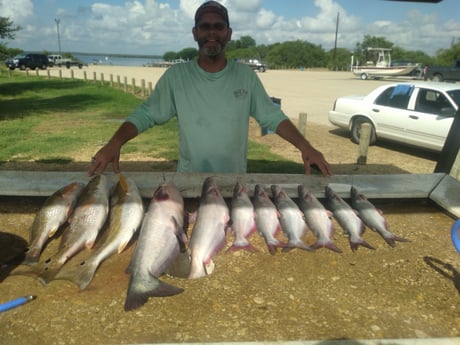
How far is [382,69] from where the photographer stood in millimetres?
44188

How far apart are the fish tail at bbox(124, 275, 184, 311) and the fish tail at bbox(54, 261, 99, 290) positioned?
0.26m

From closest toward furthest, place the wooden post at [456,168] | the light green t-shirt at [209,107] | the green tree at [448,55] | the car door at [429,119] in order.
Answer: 1. the light green t-shirt at [209,107]
2. the wooden post at [456,168]
3. the car door at [429,119]
4. the green tree at [448,55]

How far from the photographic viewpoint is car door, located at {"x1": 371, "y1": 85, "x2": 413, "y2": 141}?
10.8 metres

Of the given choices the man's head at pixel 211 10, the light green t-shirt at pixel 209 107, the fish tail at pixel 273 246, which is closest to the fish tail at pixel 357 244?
the fish tail at pixel 273 246

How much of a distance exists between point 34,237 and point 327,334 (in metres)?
1.93

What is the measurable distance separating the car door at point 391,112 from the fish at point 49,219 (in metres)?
9.86

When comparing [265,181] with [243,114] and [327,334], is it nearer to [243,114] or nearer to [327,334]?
[243,114]

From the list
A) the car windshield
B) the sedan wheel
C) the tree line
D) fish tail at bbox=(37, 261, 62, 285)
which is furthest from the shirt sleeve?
the tree line

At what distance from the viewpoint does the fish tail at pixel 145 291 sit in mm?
1958

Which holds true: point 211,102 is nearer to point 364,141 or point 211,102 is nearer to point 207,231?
point 207,231

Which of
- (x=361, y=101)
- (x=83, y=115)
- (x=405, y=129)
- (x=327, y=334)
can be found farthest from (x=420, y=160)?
(x=83, y=115)

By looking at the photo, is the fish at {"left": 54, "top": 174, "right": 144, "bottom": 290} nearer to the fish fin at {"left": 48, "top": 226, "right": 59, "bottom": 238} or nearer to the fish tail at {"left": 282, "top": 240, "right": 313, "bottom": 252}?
the fish fin at {"left": 48, "top": 226, "right": 59, "bottom": 238}

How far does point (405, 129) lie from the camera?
10672 mm

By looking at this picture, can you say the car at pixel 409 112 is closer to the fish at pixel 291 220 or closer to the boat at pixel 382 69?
the fish at pixel 291 220
